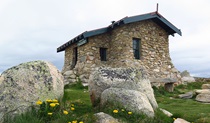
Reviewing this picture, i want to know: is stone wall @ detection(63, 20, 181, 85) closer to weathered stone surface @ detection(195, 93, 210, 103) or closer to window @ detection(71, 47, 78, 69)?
window @ detection(71, 47, 78, 69)

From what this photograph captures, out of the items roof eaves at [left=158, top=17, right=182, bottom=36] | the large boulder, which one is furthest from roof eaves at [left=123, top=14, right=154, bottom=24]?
the large boulder

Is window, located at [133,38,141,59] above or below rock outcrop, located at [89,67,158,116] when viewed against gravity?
above

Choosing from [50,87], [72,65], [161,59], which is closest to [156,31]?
[161,59]

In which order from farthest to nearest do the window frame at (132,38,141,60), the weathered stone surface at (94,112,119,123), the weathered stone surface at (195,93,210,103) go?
the window frame at (132,38,141,60), the weathered stone surface at (195,93,210,103), the weathered stone surface at (94,112,119,123)

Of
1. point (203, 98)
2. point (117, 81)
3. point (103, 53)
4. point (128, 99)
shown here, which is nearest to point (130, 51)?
point (103, 53)

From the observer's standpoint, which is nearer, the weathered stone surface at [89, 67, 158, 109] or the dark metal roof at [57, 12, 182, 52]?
the weathered stone surface at [89, 67, 158, 109]

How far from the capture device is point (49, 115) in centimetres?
504

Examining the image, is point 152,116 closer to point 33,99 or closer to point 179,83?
point 33,99

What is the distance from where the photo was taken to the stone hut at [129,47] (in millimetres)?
A: 17172

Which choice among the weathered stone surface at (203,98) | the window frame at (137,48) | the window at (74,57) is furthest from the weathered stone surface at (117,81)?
the window at (74,57)

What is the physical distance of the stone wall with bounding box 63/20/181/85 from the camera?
679 inches

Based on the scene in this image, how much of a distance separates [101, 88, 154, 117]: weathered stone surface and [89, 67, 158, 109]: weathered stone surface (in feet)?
1.42

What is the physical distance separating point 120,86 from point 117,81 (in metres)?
0.17

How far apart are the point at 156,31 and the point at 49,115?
15.5m
